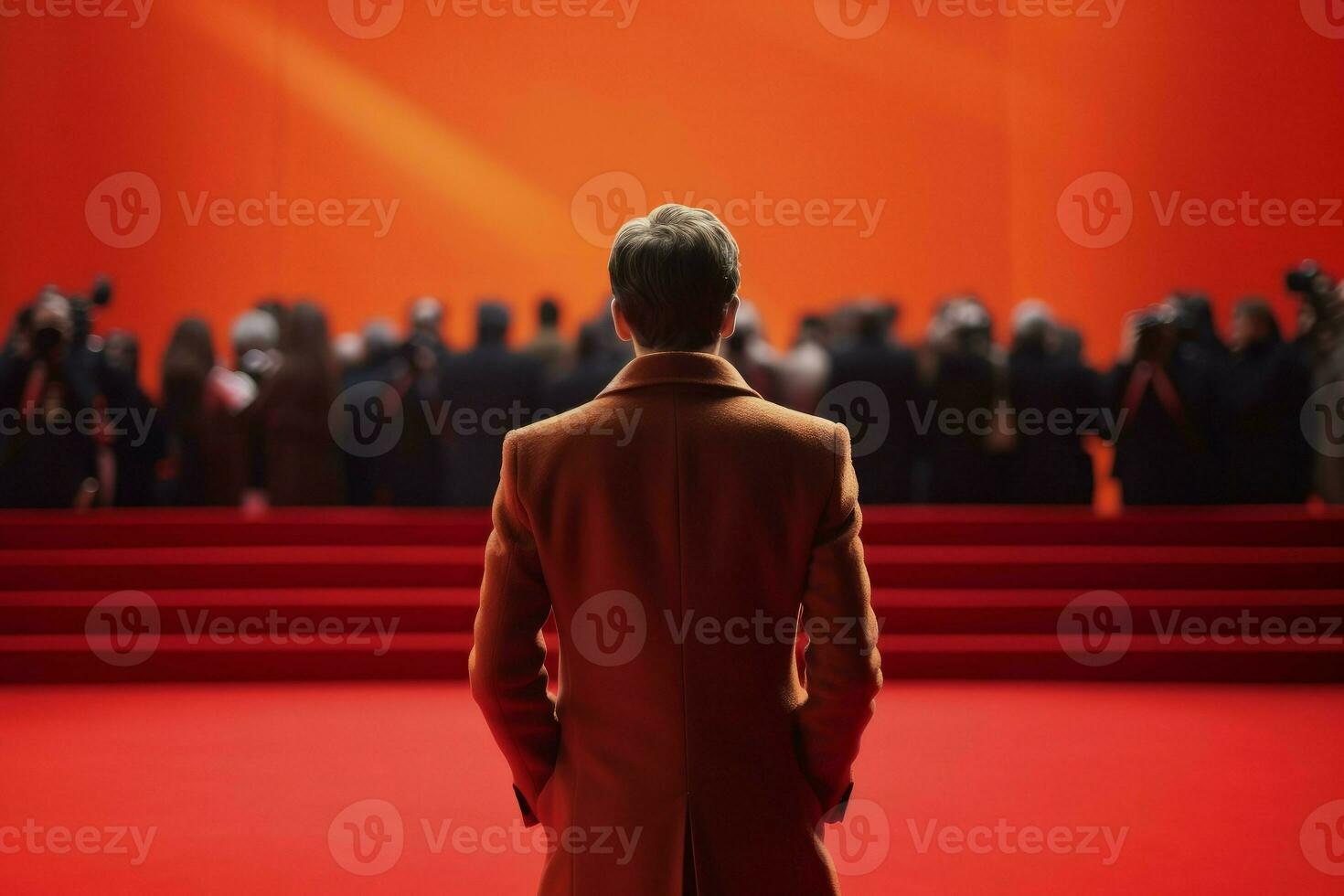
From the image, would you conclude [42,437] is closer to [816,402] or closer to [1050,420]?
[816,402]

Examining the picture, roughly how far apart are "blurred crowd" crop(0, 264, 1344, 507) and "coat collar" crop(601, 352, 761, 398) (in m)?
5.91

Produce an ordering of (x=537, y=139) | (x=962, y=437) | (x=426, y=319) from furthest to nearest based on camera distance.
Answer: (x=537, y=139)
(x=426, y=319)
(x=962, y=437)

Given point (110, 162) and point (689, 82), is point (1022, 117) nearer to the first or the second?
point (689, 82)

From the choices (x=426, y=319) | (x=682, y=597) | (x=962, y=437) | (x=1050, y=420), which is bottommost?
(x=962, y=437)

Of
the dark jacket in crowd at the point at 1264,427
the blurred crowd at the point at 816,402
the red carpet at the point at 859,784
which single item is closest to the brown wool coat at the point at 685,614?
the red carpet at the point at 859,784

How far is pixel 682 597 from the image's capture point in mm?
1748

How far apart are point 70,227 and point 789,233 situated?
24.2 ft

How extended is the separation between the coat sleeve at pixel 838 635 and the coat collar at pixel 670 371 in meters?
0.19

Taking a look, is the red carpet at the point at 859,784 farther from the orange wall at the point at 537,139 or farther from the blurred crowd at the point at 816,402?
the orange wall at the point at 537,139

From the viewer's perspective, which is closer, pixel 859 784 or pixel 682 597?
pixel 682 597

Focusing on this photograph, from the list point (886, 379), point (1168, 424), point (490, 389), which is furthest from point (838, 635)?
point (1168, 424)

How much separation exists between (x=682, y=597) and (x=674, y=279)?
0.42 metres

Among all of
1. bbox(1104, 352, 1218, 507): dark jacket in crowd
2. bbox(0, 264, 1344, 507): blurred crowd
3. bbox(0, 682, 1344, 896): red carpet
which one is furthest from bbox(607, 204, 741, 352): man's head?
bbox(1104, 352, 1218, 507): dark jacket in crowd

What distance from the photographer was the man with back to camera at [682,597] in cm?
175
